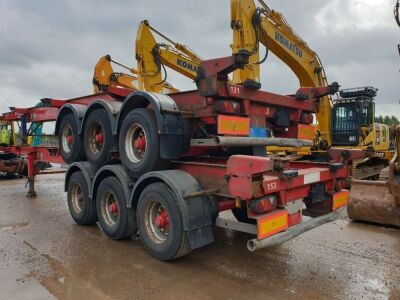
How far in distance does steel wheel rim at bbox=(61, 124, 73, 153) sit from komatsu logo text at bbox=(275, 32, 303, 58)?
16.8 feet

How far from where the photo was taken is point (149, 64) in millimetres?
9211

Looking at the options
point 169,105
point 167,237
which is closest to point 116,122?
point 169,105

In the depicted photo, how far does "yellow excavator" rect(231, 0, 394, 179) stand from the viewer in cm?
715

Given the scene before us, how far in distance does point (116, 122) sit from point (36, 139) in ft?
16.6

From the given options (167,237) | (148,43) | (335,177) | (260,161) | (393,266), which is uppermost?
(148,43)

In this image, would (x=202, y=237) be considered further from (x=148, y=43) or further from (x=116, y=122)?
(x=148, y=43)

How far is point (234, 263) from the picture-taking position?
412 centimetres

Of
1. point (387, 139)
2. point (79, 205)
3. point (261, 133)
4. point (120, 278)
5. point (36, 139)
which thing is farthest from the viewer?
point (387, 139)

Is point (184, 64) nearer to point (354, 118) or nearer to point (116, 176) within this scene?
point (354, 118)

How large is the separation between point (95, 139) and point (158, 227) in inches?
80.4

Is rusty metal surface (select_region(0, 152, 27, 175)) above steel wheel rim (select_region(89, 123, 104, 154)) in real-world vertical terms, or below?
below

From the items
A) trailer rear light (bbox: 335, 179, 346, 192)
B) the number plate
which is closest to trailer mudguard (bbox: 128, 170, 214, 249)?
the number plate

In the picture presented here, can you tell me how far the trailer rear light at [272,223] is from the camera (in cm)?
337

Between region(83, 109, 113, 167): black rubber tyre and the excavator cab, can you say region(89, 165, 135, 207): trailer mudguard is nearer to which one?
region(83, 109, 113, 167): black rubber tyre
